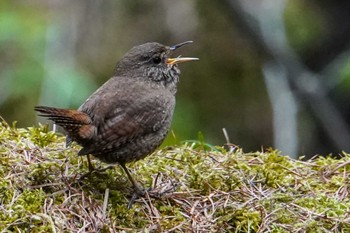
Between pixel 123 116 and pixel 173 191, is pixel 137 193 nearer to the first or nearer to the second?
pixel 173 191

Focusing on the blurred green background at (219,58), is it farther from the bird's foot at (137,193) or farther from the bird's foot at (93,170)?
the bird's foot at (137,193)

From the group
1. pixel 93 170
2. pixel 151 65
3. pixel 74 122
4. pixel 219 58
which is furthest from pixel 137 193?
pixel 219 58

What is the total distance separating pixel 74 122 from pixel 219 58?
16.4 ft

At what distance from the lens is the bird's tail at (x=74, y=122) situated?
153 inches

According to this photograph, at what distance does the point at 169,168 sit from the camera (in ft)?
13.8

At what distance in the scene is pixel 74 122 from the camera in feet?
13.0

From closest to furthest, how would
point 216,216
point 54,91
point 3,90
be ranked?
point 216,216, point 54,91, point 3,90

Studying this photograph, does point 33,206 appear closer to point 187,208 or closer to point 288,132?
point 187,208

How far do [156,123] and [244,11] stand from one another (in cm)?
395

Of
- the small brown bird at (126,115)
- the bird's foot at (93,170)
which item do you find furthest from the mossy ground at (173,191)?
the small brown bird at (126,115)

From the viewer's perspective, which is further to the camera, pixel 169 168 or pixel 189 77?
pixel 189 77

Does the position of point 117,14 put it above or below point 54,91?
above

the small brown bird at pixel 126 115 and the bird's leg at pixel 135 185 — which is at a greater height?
the small brown bird at pixel 126 115

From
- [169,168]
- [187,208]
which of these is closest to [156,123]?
[169,168]
